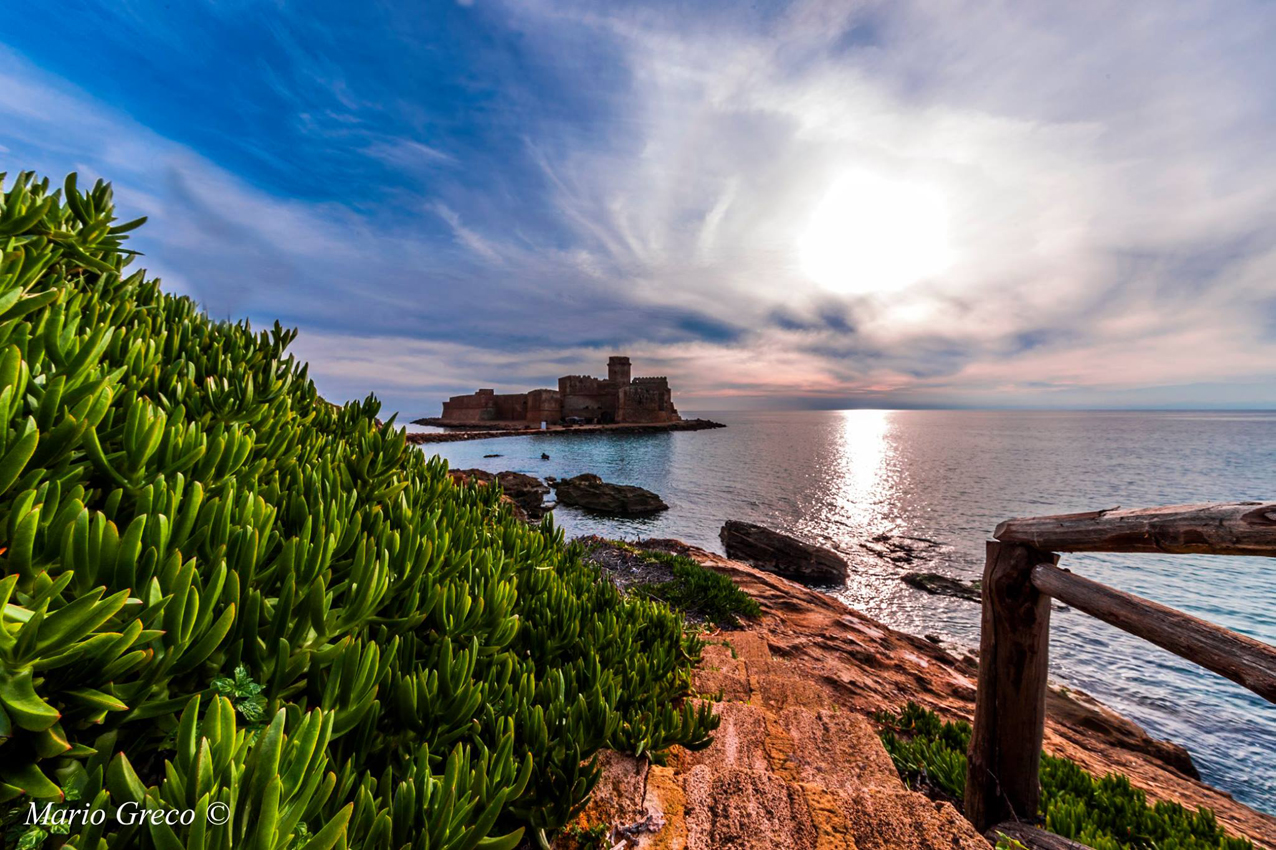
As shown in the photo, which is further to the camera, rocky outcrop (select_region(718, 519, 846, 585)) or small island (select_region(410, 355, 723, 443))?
small island (select_region(410, 355, 723, 443))

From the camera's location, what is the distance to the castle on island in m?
82.9

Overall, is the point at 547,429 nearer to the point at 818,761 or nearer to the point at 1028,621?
the point at 1028,621

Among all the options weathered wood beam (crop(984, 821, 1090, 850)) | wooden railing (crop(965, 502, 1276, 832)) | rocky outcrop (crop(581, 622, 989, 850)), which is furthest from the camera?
weathered wood beam (crop(984, 821, 1090, 850))

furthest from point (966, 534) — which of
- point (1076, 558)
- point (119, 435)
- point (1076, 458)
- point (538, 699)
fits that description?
point (1076, 458)

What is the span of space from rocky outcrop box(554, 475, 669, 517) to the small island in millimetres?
50491

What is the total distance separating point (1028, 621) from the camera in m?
3.54

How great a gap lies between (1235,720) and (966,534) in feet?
47.7

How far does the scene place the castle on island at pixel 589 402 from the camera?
272 feet

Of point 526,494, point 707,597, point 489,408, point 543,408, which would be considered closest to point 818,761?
point 707,597

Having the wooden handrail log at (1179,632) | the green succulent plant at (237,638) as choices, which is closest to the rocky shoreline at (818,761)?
the green succulent plant at (237,638)

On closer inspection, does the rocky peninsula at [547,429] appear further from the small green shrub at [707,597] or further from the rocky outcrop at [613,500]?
the small green shrub at [707,597]
